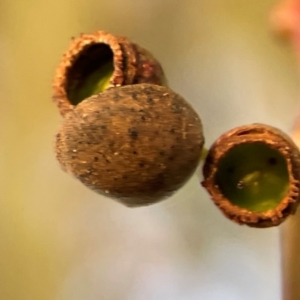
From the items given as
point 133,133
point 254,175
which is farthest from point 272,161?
point 133,133

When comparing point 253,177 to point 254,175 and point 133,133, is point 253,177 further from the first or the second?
point 133,133

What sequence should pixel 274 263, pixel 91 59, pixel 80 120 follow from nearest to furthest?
pixel 80 120 → pixel 91 59 → pixel 274 263

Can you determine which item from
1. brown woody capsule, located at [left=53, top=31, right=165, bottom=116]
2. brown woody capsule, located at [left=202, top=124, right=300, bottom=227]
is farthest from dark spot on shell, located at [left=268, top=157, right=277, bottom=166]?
brown woody capsule, located at [left=53, top=31, right=165, bottom=116]

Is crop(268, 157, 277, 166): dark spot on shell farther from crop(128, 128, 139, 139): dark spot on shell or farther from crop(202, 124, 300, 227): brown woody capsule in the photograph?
crop(128, 128, 139, 139): dark spot on shell

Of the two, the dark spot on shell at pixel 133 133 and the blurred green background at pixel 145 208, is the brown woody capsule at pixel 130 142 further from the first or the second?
the blurred green background at pixel 145 208

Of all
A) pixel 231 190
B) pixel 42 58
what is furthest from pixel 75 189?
pixel 231 190

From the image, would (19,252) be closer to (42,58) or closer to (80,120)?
(42,58)
